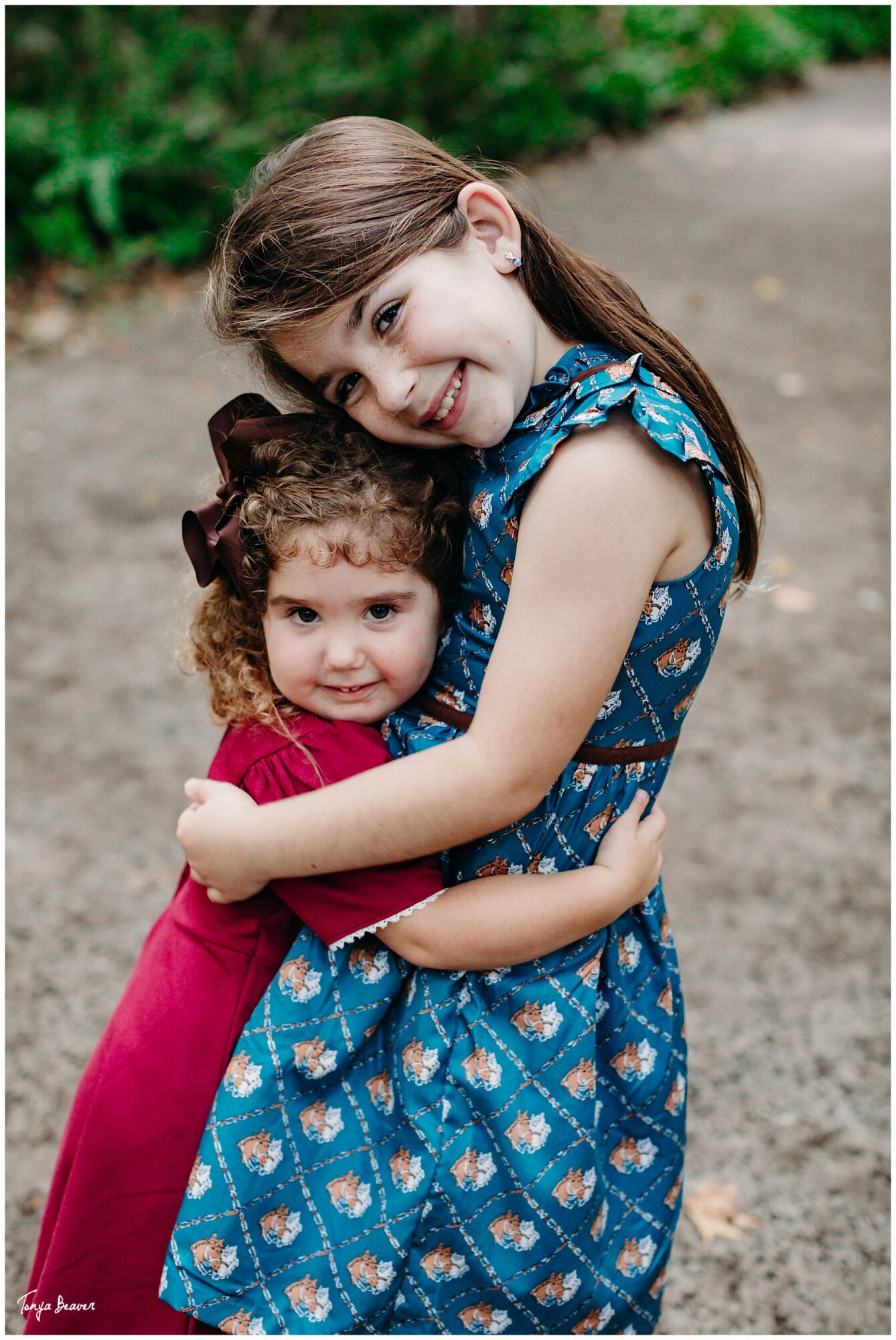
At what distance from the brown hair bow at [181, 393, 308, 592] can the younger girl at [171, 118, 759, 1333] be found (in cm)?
8

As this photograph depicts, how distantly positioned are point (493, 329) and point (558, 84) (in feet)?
26.9

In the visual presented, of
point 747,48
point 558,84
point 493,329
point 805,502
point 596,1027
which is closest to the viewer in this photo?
point 493,329

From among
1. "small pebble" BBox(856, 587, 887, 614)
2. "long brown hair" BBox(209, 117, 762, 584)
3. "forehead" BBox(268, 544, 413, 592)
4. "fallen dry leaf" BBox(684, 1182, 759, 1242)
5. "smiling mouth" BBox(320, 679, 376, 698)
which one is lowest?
"fallen dry leaf" BBox(684, 1182, 759, 1242)

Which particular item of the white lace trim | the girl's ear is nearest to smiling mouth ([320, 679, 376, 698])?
the white lace trim

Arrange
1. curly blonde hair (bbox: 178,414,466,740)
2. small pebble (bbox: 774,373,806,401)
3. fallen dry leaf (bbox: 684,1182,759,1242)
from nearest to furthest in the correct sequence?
curly blonde hair (bbox: 178,414,466,740) < fallen dry leaf (bbox: 684,1182,759,1242) < small pebble (bbox: 774,373,806,401)

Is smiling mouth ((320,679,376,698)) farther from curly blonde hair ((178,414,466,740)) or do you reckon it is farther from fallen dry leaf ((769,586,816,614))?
fallen dry leaf ((769,586,816,614))

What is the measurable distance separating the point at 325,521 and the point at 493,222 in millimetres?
466

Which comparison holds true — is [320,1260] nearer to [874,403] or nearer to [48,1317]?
[48,1317]

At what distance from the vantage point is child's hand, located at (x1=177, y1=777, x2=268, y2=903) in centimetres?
151

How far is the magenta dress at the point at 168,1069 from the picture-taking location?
157 cm

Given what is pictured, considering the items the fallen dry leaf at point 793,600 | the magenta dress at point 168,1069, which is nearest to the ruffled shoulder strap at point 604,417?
the magenta dress at point 168,1069

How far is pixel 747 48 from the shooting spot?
10422mm

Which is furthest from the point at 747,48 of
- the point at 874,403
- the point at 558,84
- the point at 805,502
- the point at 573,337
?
the point at 573,337

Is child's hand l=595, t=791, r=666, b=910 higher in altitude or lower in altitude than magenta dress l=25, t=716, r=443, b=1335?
higher
